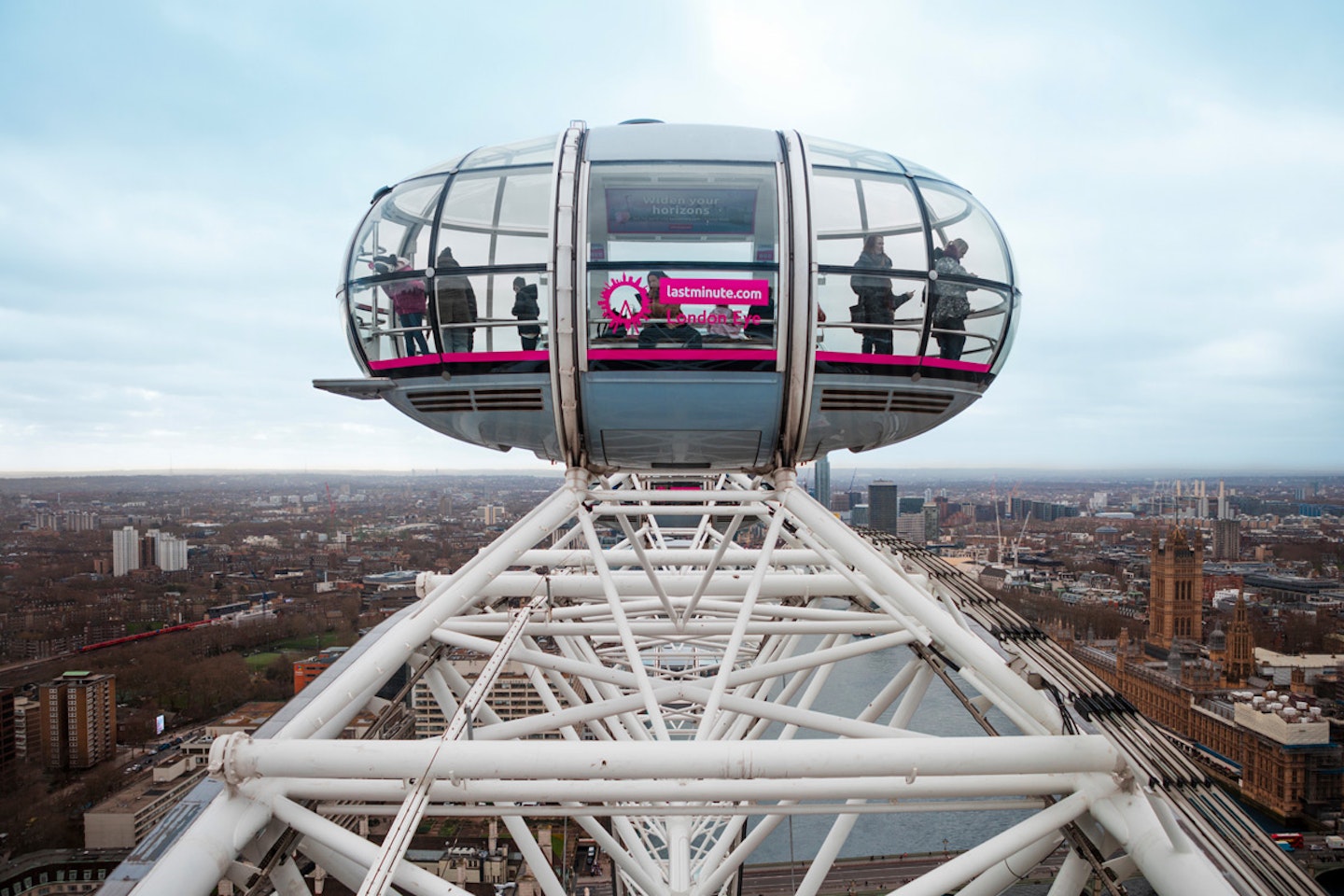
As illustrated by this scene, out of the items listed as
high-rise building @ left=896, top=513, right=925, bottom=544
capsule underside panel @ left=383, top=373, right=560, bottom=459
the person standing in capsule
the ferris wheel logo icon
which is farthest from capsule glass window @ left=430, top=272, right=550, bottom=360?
high-rise building @ left=896, top=513, right=925, bottom=544

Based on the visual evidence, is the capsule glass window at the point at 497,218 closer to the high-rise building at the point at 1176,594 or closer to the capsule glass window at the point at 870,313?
the capsule glass window at the point at 870,313

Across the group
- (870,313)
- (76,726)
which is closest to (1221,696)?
(870,313)

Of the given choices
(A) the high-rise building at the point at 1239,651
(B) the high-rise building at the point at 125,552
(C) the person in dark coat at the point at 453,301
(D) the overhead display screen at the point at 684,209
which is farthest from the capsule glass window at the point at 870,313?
(B) the high-rise building at the point at 125,552

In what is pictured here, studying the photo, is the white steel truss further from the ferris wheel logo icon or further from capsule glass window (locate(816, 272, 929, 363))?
the ferris wheel logo icon

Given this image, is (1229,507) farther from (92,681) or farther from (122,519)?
(122,519)

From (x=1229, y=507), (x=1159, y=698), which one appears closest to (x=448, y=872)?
(x=1159, y=698)

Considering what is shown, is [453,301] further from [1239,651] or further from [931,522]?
[931,522]
